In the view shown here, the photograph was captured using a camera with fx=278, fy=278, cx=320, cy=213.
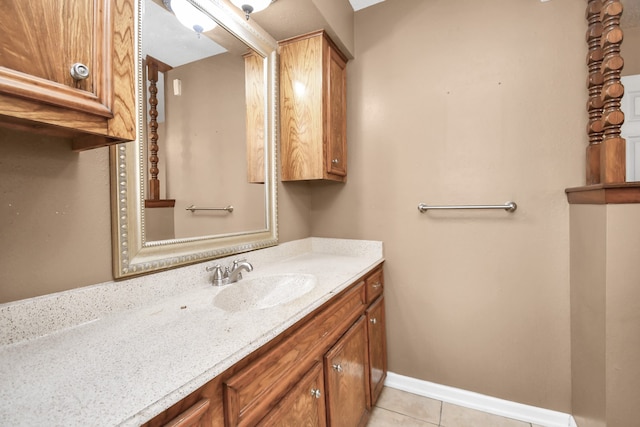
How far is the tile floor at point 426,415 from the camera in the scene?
149 cm

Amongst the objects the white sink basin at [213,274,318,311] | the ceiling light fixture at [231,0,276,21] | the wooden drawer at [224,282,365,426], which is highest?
the ceiling light fixture at [231,0,276,21]

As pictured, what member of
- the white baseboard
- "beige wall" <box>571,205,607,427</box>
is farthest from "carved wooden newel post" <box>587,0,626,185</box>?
the white baseboard

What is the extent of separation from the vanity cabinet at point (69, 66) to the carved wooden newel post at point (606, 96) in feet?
5.65

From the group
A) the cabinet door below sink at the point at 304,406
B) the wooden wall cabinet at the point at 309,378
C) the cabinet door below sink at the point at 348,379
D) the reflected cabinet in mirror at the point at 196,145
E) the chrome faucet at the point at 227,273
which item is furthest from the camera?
the chrome faucet at the point at 227,273

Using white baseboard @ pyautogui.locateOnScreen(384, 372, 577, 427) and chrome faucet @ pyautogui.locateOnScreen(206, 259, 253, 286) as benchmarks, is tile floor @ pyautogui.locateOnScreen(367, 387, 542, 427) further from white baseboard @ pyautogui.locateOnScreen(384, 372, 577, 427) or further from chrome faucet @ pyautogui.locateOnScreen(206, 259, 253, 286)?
chrome faucet @ pyautogui.locateOnScreen(206, 259, 253, 286)

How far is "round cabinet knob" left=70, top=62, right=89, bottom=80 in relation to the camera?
0.53 meters

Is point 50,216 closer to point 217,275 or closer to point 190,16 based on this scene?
point 217,275

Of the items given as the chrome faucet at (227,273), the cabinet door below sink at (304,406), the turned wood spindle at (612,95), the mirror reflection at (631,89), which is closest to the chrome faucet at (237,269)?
the chrome faucet at (227,273)

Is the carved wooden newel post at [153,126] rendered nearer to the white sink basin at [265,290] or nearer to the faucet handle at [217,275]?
the faucet handle at [217,275]

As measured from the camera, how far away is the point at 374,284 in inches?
64.6

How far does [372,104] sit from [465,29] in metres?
0.64

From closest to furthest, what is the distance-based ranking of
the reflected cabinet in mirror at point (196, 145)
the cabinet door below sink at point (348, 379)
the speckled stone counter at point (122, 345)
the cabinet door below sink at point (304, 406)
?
the speckled stone counter at point (122, 345) → the cabinet door below sink at point (304, 406) → the reflected cabinet in mirror at point (196, 145) → the cabinet door below sink at point (348, 379)

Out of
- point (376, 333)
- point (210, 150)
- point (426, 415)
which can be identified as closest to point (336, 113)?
point (210, 150)

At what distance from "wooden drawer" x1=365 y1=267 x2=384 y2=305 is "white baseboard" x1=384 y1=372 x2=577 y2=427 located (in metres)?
0.61
